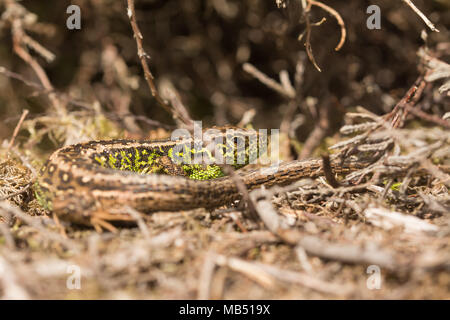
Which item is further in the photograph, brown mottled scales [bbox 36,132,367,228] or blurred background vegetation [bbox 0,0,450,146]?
blurred background vegetation [bbox 0,0,450,146]

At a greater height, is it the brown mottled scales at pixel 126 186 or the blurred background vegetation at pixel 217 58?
the blurred background vegetation at pixel 217 58

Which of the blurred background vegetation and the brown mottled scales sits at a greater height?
the blurred background vegetation

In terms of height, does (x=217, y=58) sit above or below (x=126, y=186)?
above

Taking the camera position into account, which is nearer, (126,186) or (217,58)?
(126,186)

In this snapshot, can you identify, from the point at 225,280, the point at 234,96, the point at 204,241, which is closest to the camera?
the point at 225,280

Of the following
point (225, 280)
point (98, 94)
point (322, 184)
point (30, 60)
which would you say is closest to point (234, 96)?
point (98, 94)

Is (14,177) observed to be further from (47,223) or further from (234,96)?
(234,96)

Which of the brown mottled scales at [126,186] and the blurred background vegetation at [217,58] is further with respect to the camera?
the blurred background vegetation at [217,58]
